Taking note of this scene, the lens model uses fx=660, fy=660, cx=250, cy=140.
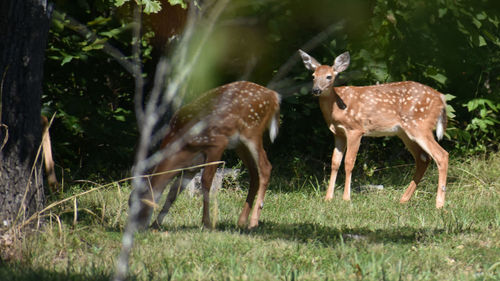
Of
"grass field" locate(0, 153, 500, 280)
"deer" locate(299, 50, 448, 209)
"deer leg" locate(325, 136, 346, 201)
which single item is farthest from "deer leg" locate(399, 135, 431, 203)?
"deer leg" locate(325, 136, 346, 201)

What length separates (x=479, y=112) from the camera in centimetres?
912

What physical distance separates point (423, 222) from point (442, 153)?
2089mm

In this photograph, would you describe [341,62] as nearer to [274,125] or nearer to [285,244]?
[274,125]

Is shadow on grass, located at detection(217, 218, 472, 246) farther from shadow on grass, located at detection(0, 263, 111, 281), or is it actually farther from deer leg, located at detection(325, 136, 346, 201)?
deer leg, located at detection(325, 136, 346, 201)

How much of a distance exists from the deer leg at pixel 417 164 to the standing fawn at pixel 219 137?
236 cm

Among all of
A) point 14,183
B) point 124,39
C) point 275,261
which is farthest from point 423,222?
point 124,39

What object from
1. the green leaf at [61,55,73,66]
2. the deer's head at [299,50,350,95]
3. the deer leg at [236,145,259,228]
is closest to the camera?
the deer leg at [236,145,259,228]

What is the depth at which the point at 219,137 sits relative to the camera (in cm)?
502

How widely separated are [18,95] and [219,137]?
1.51 metres

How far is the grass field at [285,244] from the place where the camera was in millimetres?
3607

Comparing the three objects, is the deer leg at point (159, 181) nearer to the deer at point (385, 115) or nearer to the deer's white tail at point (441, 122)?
the deer at point (385, 115)

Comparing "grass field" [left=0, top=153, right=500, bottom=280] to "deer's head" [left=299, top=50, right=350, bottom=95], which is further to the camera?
"deer's head" [left=299, top=50, right=350, bottom=95]

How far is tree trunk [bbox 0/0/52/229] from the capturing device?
4184mm

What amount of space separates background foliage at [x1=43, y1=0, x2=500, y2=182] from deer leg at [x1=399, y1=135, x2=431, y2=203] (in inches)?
31.0
